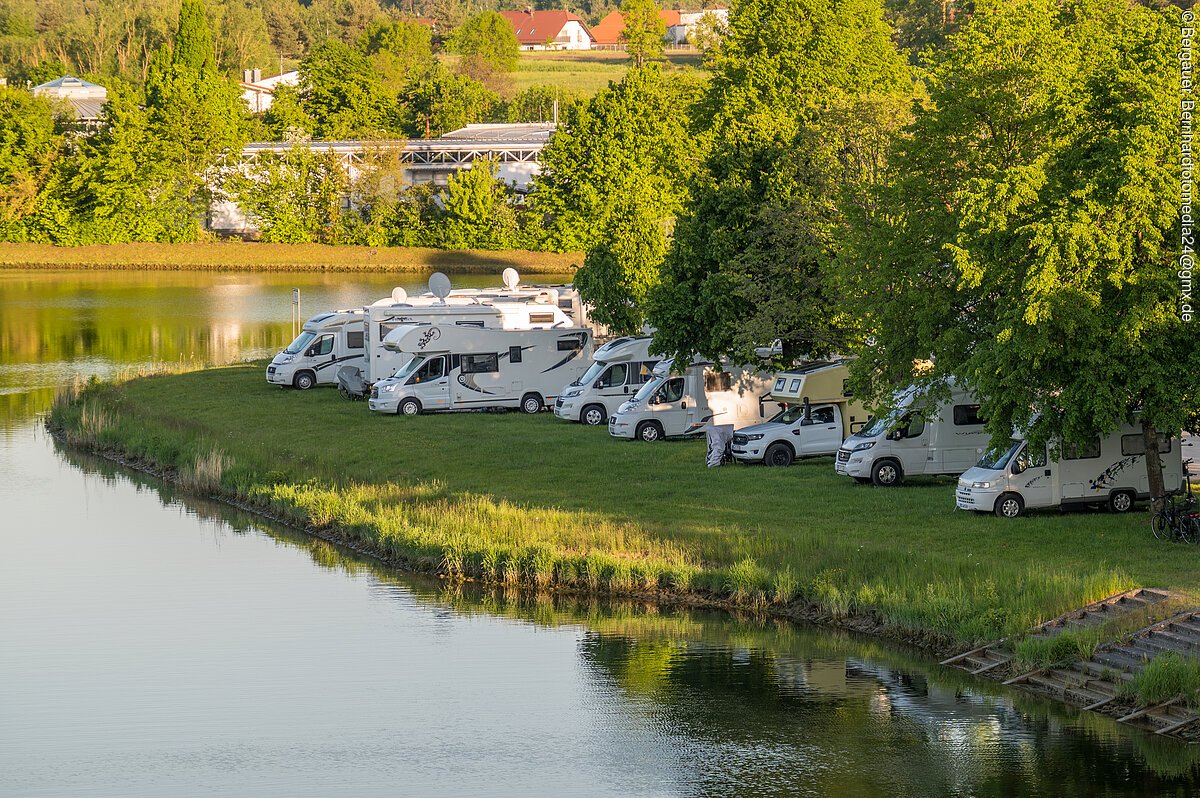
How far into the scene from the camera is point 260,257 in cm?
10238

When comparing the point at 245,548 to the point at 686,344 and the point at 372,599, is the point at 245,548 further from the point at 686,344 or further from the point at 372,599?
the point at 686,344

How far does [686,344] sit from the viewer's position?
136 feet

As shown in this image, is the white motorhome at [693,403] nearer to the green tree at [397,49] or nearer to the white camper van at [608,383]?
the white camper van at [608,383]

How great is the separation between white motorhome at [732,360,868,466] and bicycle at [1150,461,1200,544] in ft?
33.3

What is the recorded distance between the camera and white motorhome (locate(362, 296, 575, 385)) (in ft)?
155

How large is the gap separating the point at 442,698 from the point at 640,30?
12224 cm

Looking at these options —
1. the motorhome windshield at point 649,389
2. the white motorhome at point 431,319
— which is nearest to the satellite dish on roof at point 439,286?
the white motorhome at point 431,319

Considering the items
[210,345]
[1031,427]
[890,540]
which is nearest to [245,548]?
[890,540]

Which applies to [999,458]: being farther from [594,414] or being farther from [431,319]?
[431,319]

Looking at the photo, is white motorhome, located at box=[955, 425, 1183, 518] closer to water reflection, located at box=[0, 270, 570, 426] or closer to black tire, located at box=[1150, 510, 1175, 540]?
black tire, located at box=[1150, 510, 1175, 540]

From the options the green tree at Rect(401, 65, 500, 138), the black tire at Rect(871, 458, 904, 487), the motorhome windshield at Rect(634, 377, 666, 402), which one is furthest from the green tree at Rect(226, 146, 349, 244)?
the black tire at Rect(871, 458, 904, 487)

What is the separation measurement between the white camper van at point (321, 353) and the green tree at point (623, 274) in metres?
7.73

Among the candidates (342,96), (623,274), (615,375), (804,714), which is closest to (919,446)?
(615,375)

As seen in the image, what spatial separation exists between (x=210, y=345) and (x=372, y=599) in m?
39.4
